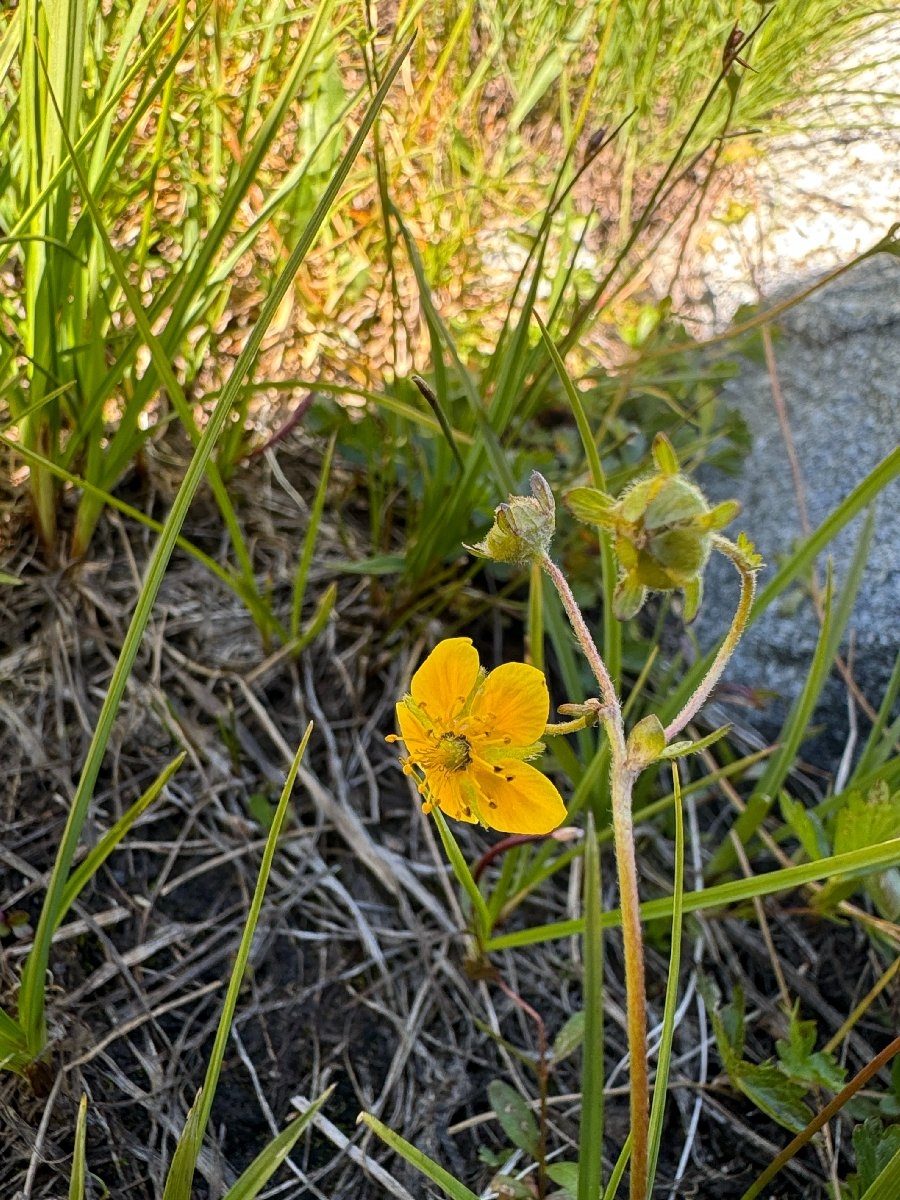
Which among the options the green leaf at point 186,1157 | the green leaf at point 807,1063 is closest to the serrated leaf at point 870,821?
the green leaf at point 807,1063

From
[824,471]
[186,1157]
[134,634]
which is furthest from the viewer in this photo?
[824,471]

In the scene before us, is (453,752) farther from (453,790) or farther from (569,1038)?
(569,1038)

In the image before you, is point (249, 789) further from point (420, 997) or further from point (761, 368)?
point (761, 368)

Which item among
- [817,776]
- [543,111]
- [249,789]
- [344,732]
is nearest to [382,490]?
[344,732]

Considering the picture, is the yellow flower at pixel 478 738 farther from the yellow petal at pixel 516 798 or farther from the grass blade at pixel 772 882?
the grass blade at pixel 772 882

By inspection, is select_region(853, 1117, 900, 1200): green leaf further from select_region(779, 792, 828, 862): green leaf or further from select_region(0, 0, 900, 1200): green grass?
select_region(779, 792, 828, 862): green leaf

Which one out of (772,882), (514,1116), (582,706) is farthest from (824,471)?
(514,1116)

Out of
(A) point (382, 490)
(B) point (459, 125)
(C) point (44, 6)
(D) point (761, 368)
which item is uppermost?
(B) point (459, 125)
